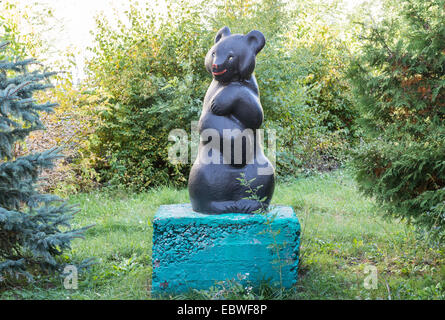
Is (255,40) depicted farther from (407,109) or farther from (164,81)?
(164,81)

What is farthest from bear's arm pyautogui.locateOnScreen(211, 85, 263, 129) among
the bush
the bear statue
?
the bush

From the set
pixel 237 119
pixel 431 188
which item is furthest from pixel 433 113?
pixel 237 119

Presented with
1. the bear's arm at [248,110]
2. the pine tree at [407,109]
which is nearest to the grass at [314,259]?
the pine tree at [407,109]

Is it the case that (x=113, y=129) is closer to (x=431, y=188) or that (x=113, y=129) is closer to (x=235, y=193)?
(x=235, y=193)

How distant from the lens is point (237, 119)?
12.4ft

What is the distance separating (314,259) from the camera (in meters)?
4.16

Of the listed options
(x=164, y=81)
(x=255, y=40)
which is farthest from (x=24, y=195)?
(x=164, y=81)

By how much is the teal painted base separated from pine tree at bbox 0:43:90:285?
82cm

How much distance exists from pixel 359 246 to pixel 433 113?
5.30 ft

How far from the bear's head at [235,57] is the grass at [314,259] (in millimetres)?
1630

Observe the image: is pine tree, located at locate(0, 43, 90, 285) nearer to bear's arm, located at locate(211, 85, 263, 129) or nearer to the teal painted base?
the teal painted base

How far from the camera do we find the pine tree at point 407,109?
360 centimetres

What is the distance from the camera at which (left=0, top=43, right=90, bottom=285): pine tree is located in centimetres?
341

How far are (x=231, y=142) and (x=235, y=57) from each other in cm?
74
